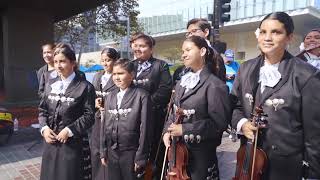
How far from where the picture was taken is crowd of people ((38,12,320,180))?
2.46 m

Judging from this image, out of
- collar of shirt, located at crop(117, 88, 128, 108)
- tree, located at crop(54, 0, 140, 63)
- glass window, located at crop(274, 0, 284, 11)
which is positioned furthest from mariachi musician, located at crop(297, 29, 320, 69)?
glass window, located at crop(274, 0, 284, 11)

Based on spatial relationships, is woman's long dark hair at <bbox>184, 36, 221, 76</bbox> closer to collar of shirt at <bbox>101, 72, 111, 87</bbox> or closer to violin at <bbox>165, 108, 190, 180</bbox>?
violin at <bbox>165, 108, 190, 180</bbox>

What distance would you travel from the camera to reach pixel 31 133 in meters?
8.38

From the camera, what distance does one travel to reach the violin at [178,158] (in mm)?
2971

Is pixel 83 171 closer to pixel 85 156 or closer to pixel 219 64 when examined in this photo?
pixel 85 156

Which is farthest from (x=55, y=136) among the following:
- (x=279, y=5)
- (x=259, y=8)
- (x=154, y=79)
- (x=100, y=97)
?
(x=259, y=8)

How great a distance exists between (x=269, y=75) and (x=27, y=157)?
540 cm

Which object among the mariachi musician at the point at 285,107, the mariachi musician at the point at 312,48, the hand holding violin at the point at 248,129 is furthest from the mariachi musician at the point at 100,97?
the mariachi musician at the point at 312,48

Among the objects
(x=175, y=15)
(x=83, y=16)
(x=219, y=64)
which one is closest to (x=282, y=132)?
(x=219, y=64)

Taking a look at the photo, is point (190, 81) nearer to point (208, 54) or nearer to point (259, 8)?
point (208, 54)

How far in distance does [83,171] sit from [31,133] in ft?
16.6

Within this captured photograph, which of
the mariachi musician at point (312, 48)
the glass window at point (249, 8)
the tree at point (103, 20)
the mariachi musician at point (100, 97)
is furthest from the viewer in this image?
the glass window at point (249, 8)

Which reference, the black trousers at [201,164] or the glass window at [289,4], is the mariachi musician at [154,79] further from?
the glass window at [289,4]

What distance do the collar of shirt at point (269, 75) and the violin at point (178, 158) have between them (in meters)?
0.81
